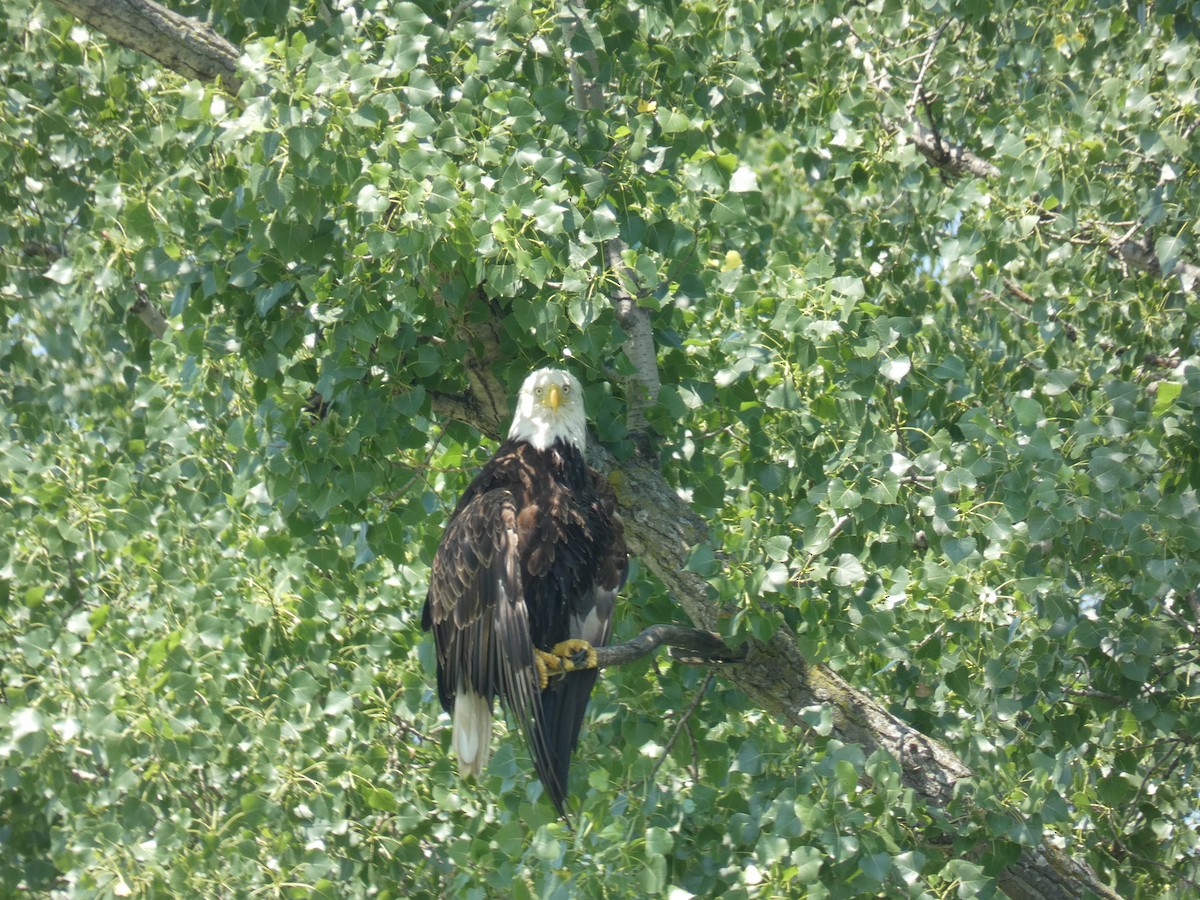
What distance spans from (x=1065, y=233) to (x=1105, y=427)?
2.93 feet

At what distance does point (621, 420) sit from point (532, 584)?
1.84ft

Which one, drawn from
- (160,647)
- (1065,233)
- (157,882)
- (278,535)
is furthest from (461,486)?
(1065,233)

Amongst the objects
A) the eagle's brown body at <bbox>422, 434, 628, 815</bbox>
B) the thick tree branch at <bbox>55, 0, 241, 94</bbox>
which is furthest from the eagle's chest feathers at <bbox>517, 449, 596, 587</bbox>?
the thick tree branch at <bbox>55, 0, 241, 94</bbox>

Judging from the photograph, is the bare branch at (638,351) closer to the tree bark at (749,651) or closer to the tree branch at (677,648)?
the tree bark at (749,651)

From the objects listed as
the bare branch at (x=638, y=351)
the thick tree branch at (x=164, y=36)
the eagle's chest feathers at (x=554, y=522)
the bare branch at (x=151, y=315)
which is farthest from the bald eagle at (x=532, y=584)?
the bare branch at (x=151, y=315)

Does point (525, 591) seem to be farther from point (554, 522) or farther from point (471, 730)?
point (471, 730)

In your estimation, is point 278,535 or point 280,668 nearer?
point 278,535

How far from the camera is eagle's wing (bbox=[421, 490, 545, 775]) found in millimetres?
3771

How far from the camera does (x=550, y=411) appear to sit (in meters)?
4.06

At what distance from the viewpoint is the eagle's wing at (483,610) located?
12.4 ft

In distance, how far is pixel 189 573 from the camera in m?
4.55

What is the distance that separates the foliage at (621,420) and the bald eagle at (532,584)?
151 millimetres

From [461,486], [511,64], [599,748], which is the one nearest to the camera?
[511,64]

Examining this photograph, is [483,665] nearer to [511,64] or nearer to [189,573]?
[189,573]
